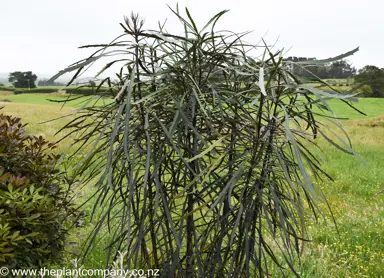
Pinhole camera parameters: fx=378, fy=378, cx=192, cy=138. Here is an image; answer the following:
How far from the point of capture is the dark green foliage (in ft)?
9.45

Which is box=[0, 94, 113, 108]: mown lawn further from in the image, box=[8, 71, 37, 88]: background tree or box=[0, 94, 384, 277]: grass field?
box=[8, 71, 37, 88]: background tree

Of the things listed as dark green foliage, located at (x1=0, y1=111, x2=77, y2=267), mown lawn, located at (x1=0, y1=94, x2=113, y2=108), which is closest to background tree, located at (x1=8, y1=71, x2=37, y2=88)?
mown lawn, located at (x1=0, y1=94, x2=113, y2=108)

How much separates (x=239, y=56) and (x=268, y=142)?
1.81 feet

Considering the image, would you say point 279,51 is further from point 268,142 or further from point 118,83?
point 118,83

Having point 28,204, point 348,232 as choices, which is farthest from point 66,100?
point 348,232

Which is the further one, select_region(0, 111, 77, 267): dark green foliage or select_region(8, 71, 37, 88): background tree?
select_region(8, 71, 37, 88): background tree

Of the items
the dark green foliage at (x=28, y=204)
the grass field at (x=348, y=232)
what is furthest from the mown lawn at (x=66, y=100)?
the dark green foliage at (x=28, y=204)

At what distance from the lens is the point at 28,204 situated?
2863 mm

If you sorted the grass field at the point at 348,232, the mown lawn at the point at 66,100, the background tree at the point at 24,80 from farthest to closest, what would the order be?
the background tree at the point at 24,80, the grass field at the point at 348,232, the mown lawn at the point at 66,100

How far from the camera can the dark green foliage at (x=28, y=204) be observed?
9.45 ft

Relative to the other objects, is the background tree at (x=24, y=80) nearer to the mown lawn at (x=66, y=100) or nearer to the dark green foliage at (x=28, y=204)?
the mown lawn at (x=66, y=100)

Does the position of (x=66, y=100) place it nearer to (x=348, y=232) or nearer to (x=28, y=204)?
(x=28, y=204)

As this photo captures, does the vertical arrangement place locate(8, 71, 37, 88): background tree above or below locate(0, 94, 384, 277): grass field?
above

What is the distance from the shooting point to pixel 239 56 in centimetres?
200
